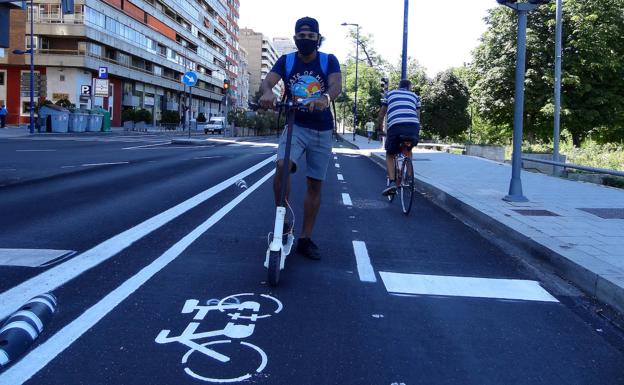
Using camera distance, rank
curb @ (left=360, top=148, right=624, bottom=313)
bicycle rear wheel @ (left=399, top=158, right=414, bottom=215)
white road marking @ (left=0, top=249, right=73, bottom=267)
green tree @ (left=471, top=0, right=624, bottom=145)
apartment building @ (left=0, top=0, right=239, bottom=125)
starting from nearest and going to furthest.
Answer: curb @ (left=360, top=148, right=624, bottom=313) → white road marking @ (left=0, top=249, right=73, bottom=267) → bicycle rear wheel @ (left=399, top=158, right=414, bottom=215) → green tree @ (left=471, top=0, right=624, bottom=145) → apartment building @ (left=0, top=0, right=239, bottom=125)

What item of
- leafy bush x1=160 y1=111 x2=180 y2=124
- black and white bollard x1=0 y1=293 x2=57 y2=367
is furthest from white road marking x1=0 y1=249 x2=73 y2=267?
leafy bush x1=160 y1=111 x2=180 y2=124

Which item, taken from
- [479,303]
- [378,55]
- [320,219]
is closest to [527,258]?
[479,303]

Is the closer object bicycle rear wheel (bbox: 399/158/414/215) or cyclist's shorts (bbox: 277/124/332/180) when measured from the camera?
cyclist's shorts (bbox: 277/124/332/180)

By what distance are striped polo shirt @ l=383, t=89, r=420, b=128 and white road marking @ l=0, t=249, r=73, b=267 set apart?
17.5 feet

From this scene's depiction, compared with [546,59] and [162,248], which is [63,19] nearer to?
[546,59]

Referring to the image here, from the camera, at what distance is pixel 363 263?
526 centimetres

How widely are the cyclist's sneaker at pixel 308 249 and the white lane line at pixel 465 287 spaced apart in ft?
2.12

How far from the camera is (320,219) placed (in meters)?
7.66

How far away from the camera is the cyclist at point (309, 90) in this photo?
4836mm

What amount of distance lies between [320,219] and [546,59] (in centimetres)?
3350

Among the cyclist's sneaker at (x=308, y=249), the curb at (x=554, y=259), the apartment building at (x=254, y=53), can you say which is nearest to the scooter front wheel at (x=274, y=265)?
the cyclist's sneaker at (x=308, y=249)

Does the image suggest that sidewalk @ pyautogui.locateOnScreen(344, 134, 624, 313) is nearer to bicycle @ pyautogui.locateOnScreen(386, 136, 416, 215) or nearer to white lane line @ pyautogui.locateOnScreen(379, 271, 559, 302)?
white lane line @ pyautogui.locateOnScreen(379, 271, 559, 302)

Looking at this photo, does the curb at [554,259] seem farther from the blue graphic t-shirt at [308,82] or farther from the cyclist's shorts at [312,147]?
the blue graphic t-shirt at [308,82]

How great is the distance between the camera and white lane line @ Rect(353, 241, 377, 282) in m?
4.75
